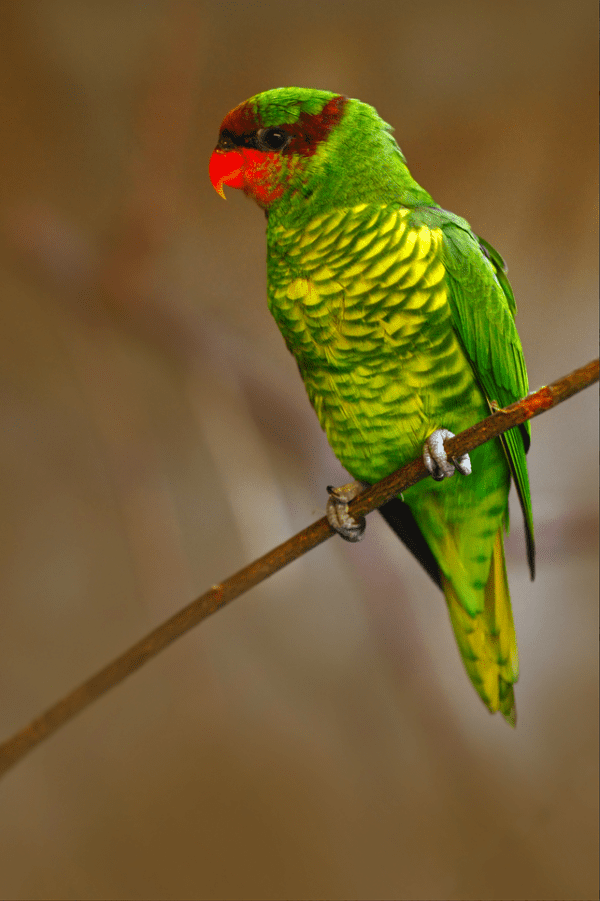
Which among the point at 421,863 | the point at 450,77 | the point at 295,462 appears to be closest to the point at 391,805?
the point at 421,863

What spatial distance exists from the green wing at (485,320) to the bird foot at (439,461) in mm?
90

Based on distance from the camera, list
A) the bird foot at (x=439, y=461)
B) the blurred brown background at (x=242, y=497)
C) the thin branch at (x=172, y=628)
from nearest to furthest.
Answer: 1. the thin branch at (x=172, y=628)
2. the bird foot at (x=439, y=461)
3. the blurred brown background at (x=242, y=497)

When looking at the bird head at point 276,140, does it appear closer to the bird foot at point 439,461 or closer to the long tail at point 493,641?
the bird foot at point 439,461

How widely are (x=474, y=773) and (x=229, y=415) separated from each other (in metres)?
1.03

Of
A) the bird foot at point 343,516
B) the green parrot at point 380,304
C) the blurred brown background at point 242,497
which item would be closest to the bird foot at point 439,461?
the green parrot at point 380,304

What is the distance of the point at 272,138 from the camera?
0.92 m

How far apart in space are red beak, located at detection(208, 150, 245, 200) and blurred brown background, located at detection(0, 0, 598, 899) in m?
0.23

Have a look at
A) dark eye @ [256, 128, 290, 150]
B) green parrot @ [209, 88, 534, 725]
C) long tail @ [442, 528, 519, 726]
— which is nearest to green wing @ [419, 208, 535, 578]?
green parrot @ [209, 88, 534, 725]

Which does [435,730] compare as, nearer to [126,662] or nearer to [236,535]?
[236,535]

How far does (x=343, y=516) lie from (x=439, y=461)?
0.18m

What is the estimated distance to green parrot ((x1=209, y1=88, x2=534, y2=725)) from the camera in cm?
94

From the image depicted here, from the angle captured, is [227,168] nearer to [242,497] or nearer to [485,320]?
[485,320]

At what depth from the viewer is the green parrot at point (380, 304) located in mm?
944

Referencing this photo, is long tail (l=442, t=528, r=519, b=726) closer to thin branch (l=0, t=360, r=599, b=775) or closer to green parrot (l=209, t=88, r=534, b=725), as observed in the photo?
green parrot (l=209, t=88, r=534, b=725)
